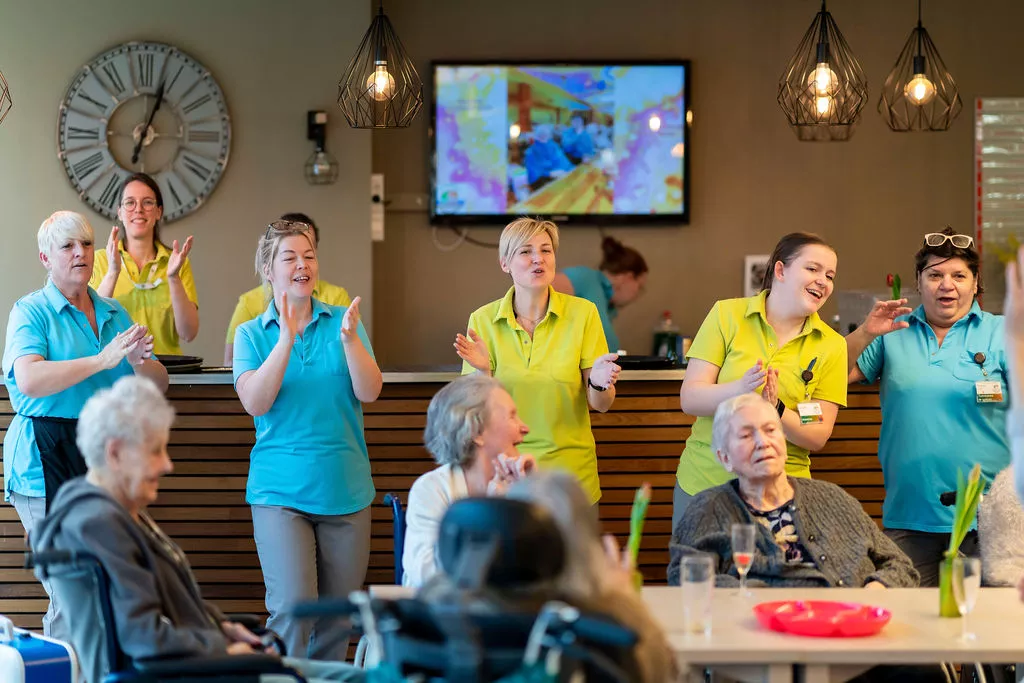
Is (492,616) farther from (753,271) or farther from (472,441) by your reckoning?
(753,271)

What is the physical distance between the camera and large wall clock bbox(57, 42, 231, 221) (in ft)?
22.0

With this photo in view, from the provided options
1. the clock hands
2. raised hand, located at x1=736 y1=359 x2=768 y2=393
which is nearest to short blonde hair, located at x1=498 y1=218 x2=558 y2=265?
raised hand, located at x1=736 y1=359 x2=768 y2=393

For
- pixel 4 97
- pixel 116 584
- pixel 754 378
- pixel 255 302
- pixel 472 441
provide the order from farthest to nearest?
pixel 4 97, pixel 255 302, pixel 754 378, pixel 472 441, pixel 116 584

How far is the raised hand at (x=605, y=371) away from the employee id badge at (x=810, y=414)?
0.56 m

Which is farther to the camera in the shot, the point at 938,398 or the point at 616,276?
the point at 616,276

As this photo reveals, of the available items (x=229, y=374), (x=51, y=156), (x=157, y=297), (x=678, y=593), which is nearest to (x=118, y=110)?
(x=51, y=156)

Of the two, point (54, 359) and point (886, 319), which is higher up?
point (886, 319)

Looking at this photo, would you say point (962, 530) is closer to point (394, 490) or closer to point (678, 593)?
point (678, 593)

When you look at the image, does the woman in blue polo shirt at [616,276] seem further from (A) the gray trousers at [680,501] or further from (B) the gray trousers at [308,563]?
(B) the gray trousers at [308,563]

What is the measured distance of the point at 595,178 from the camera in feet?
24.1

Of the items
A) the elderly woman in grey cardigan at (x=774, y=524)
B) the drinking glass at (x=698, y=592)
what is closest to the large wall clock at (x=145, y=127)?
the elderly woman in grey cardigan at (x=774, y=524)

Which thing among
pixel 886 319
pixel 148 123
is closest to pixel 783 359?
pixel 886 319

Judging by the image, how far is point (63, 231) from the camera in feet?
13.0

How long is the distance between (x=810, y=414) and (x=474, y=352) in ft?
3.43
